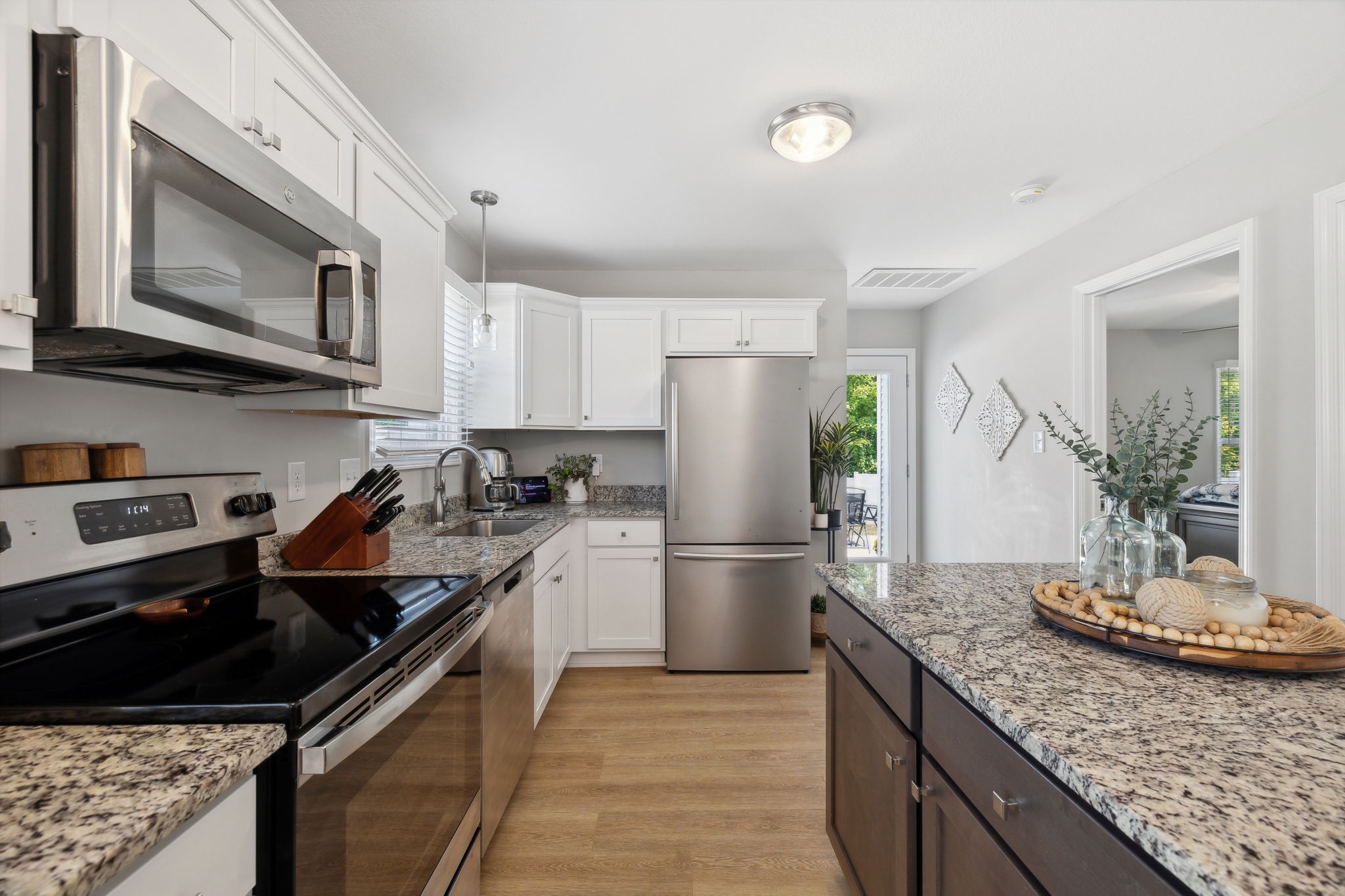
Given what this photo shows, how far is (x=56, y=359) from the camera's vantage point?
101 centimetres

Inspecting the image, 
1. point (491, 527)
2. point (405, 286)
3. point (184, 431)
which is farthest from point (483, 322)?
point (184, 431)

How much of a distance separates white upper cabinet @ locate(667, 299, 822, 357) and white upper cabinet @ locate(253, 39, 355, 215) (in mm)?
2220

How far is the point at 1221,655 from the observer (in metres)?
0.89

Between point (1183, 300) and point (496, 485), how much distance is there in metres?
4.89

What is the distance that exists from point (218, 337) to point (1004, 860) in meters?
1.46

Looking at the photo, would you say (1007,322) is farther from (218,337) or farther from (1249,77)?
(218,337)

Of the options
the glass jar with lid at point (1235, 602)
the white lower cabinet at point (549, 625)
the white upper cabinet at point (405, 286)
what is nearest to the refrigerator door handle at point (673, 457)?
the white lower cabinet at point (549, 625)

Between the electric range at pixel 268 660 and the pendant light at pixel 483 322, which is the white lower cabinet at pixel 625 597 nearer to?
the pendant light at pixel 483 322

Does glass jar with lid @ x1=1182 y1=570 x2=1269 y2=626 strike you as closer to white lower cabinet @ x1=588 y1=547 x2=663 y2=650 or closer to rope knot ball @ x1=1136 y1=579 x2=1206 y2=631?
rope knot ball @ x1=1136 y1=579 x2=1206 y2=631

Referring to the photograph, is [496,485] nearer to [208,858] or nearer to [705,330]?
[705,330]

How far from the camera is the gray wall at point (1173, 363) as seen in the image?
5.22m

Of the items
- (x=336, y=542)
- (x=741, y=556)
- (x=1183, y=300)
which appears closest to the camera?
(x=336, y=542)

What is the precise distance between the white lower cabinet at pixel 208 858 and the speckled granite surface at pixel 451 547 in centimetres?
87

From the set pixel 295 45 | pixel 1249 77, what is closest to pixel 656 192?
pixel 295 45
